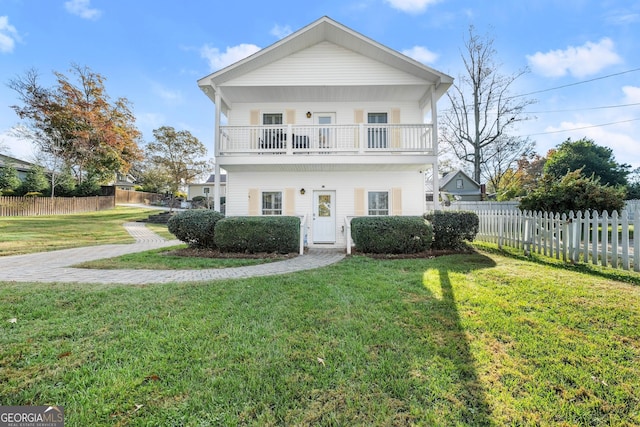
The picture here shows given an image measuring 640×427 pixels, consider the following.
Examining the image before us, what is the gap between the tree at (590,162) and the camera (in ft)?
78.7

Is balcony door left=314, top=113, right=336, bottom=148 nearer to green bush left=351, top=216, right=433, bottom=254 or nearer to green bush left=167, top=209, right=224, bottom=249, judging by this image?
green bush left=351, top=216, right=433, bottom=254

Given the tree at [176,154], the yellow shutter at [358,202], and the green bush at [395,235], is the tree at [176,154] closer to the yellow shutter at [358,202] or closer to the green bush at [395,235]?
the yellow shutter at [358,202]

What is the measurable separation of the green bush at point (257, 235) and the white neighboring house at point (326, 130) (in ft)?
4.34

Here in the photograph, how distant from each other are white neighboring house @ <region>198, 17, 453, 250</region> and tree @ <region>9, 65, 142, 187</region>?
21.0m

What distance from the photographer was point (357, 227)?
29.9 ft

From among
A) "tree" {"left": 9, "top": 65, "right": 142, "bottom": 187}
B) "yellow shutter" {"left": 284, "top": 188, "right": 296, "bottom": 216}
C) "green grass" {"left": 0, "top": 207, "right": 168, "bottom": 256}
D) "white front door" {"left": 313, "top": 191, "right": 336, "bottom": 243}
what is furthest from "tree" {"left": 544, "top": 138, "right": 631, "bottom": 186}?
"tree" {"left": 9, "top": 65, "right": 142, "bottom": 187}

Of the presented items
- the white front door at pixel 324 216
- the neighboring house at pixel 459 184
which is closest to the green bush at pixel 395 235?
the white front door at pixel 324 216

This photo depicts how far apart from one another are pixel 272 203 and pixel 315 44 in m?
6.69

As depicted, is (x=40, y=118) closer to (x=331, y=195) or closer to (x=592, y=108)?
(x=331, y=195)

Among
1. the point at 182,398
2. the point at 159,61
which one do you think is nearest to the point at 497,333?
the point at 182,398

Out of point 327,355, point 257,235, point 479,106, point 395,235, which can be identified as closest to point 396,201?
point 395,235

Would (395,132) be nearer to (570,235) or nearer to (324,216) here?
(324,216)

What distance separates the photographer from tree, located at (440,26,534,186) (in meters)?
22.9

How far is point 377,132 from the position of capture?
10.5 metres
